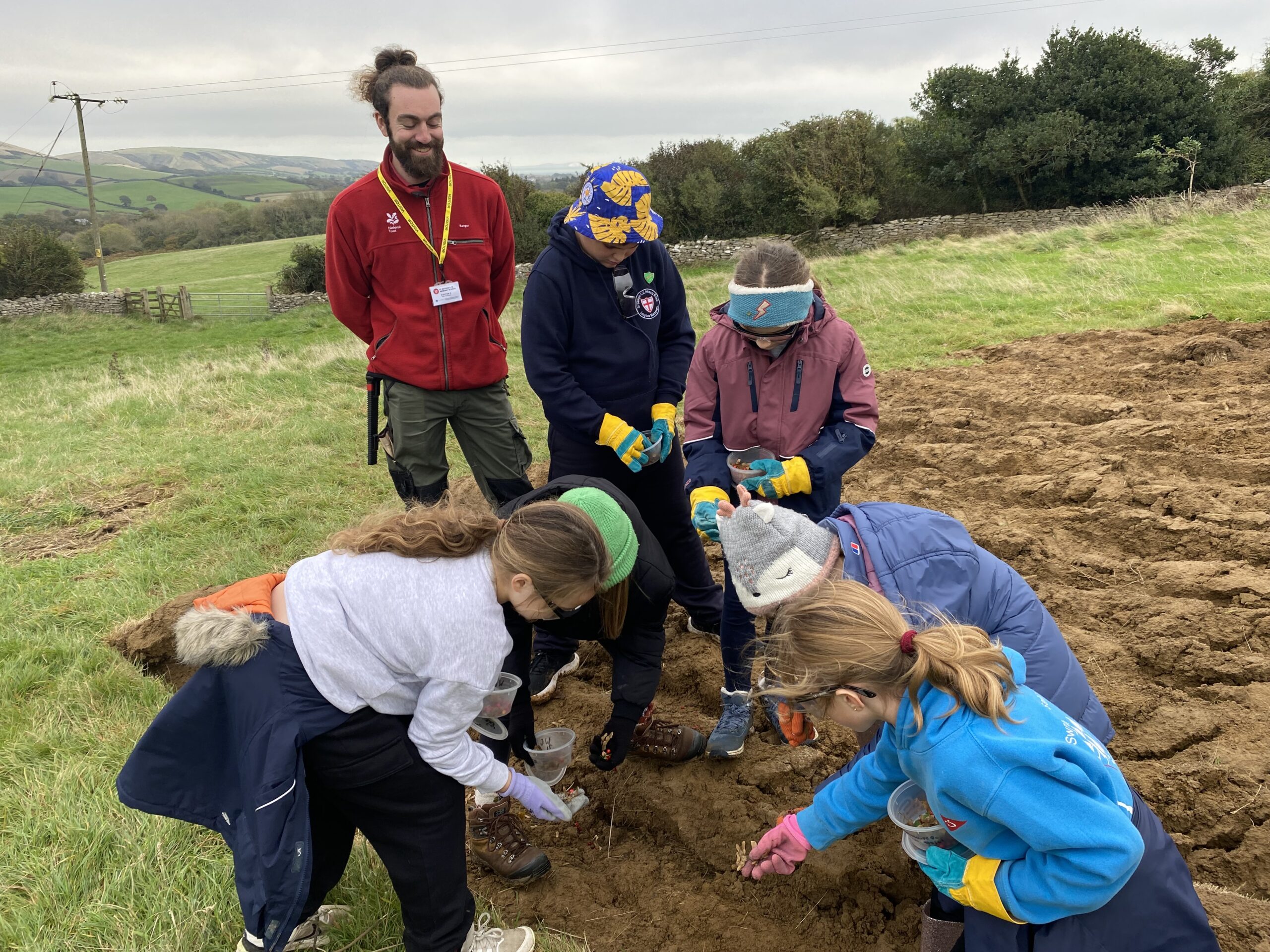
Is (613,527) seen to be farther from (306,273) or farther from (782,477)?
(306,273)

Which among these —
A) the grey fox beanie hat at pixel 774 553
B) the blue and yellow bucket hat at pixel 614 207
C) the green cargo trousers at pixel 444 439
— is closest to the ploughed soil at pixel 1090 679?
the grey fox beanie hat at pixel 774 553

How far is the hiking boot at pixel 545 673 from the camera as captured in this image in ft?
11.4

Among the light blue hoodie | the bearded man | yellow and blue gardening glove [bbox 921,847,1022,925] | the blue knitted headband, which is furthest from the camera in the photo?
the bearded man

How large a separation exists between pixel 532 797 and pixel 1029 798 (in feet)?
4.15

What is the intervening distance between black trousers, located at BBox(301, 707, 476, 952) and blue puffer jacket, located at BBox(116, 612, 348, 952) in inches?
3.1

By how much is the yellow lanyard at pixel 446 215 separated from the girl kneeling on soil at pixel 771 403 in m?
1.33

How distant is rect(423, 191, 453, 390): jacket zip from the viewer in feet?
11.7

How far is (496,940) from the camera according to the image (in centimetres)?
228

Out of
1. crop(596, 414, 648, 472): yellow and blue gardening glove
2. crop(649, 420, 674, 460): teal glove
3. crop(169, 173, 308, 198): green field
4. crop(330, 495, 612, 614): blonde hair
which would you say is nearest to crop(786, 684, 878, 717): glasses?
crop(330, 495, 612, 614): blonde hair

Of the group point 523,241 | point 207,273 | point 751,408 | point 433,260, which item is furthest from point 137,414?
point 207,273

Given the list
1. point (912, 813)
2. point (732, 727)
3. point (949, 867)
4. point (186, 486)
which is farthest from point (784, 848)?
point (186, 486)

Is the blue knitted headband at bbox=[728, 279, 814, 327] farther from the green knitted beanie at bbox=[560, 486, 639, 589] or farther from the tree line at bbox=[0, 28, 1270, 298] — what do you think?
the tree line at bbox=[0, 28, 1270, 298]

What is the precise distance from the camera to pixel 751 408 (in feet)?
9.56

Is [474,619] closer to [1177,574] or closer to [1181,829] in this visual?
[1181,829]
